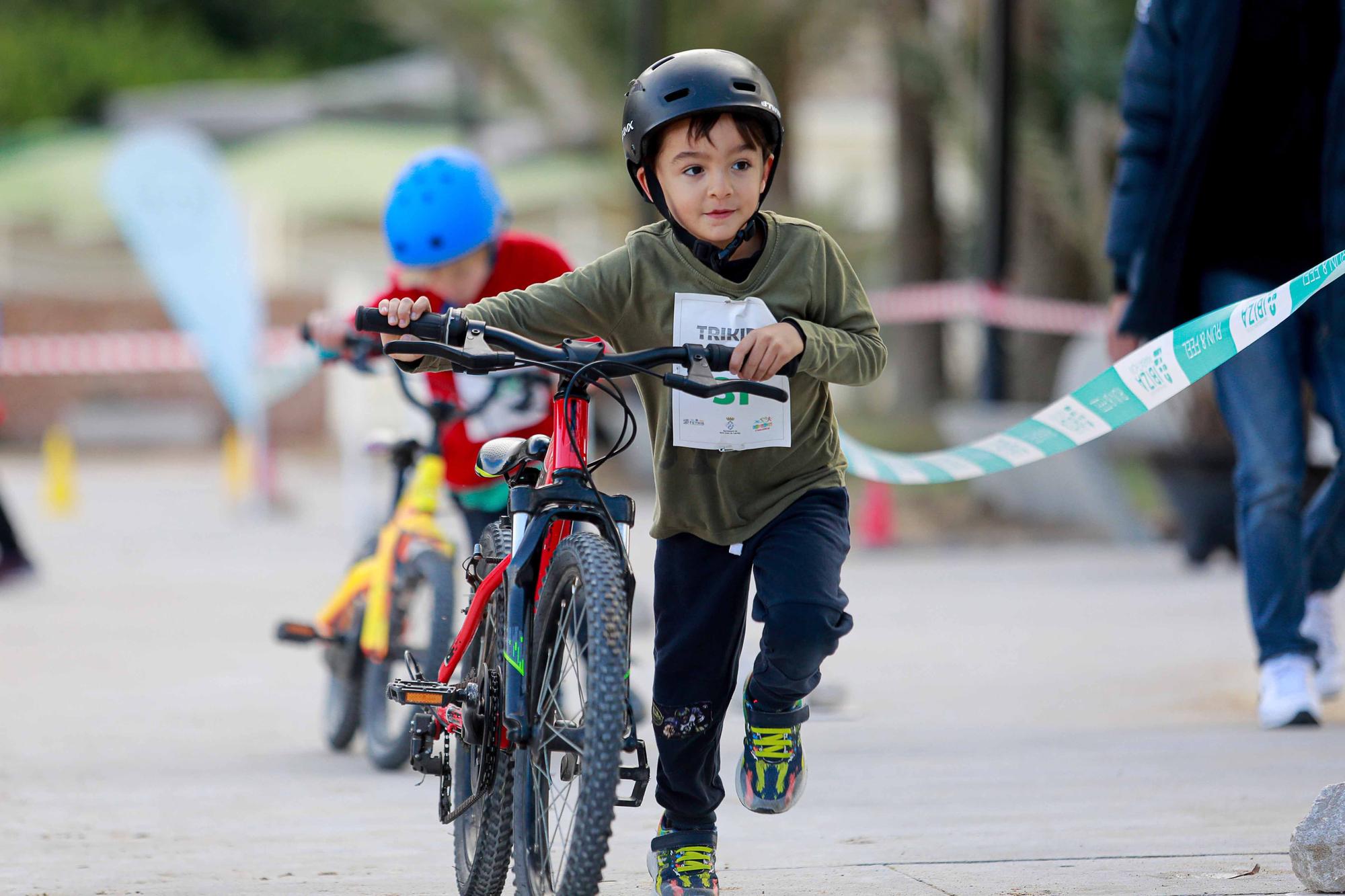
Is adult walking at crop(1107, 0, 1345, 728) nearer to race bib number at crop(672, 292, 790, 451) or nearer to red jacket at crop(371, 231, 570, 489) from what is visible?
red jacket at crop(371, 231, 570, 489)

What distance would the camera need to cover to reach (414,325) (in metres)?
3.48

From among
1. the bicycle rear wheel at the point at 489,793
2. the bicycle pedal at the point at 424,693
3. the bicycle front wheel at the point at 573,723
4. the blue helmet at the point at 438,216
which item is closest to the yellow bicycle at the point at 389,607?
the blue helmet at the point at 438,216

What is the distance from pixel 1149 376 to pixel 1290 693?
4.47 feet

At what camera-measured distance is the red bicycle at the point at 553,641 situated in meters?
3.22

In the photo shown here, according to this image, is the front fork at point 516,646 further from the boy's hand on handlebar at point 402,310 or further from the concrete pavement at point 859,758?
the concrete pavement at point 859,758

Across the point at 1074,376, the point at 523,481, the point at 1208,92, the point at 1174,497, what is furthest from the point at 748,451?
the point at 1074,376

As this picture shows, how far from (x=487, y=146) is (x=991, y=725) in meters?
26.6

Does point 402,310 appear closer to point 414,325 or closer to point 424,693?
point 414,325

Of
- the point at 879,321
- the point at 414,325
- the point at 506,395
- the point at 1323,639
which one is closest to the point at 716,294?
the point at 414,325

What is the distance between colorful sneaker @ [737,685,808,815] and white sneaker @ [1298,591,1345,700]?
273cm

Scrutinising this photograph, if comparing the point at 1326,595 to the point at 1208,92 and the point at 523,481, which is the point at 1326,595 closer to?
the point at 1208,92

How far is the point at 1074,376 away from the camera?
12242 millimetres

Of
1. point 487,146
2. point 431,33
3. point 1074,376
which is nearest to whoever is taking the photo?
point 1074,376

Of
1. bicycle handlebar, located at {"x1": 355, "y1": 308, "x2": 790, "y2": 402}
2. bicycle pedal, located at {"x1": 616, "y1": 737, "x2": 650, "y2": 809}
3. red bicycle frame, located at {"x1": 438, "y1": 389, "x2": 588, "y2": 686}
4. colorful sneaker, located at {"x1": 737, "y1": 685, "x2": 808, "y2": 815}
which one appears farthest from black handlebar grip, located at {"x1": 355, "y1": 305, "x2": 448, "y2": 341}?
colorful sneaker, located at {"x1": 737, "y1": 685, "x2": 808, "y2": 815}
